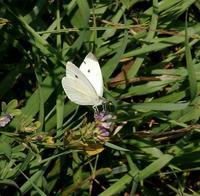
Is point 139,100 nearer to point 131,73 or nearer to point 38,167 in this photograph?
point 131,73

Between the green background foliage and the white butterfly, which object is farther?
the green background foliage

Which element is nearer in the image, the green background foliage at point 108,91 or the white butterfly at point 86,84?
the white butterfly at point 86,84

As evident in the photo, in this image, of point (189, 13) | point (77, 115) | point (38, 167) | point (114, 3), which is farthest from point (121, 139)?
point (189, 13)

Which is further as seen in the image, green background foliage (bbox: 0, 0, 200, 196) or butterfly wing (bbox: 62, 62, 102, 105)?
green background foliage (bbox: 0, 0, 200, 196)

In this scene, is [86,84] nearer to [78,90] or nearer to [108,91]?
[78,90]
